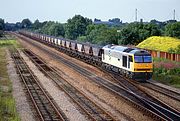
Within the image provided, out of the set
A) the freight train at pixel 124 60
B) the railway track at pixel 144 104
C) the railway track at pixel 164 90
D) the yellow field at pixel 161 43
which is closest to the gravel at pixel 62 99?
the railway track at pixel 144 104

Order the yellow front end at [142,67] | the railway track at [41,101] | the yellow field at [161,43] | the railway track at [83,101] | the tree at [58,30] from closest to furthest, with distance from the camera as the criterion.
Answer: the railway track at [83,101] → the railway track at [41,101] → the yellow front end at [142,67] → the yellow field at [161,43] → the tree at [58,30]

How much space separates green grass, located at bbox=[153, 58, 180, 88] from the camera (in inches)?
1445

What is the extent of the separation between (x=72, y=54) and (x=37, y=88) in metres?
36.3

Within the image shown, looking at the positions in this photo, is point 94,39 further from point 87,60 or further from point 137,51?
point 137,51

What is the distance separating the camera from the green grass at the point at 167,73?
36716 millimetres

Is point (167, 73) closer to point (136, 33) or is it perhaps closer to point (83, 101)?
point (83, 101)

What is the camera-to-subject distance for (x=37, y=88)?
34094 millimetres

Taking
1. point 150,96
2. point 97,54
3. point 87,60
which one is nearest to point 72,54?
point 87,60

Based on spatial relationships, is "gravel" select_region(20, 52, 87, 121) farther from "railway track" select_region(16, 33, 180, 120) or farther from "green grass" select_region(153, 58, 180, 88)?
"green grass" select_region(153, 58, 180, 88)

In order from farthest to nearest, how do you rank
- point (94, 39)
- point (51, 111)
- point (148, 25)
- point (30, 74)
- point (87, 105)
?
point (94, 39), point (148, 25), point (30, 74), point (87, 105), point (51, 111)

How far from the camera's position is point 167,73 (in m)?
40.8

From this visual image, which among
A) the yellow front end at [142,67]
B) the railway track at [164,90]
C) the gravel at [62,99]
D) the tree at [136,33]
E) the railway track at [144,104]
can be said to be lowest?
the gravel at [62,99]

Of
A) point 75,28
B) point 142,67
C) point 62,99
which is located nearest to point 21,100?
point 62,99

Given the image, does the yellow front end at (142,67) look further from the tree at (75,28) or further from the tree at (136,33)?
the tree at (75,28)
